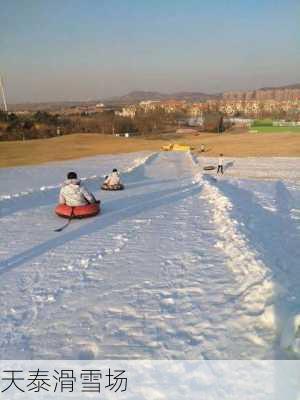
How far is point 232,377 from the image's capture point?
420 cm

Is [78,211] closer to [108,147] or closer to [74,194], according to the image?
[74,194]

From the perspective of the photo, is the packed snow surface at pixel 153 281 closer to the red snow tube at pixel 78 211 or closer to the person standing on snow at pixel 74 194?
the red snow tube at pixel 78 211

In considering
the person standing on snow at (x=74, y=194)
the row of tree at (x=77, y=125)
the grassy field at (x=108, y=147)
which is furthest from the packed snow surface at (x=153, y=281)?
the row of tree at (x=77, y=125)

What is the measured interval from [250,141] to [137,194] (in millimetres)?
30848

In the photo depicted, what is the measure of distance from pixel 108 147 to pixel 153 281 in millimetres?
34186

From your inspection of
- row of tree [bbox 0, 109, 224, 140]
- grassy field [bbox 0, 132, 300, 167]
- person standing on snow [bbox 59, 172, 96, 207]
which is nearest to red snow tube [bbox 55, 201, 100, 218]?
person standing on snow [bbox 59, 172, 96, 207]

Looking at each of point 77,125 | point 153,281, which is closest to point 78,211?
point 153,281

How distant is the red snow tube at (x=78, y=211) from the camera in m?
10.7

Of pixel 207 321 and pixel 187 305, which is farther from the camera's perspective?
pixel 187 305

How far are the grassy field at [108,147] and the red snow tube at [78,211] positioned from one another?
1807 centimetres

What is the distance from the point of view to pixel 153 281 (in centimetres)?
661

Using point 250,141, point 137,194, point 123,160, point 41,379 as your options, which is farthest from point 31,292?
point 250,141

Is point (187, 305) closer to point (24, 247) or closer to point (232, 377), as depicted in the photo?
point (232, 377)

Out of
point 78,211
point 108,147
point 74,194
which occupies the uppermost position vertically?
point 74,194
